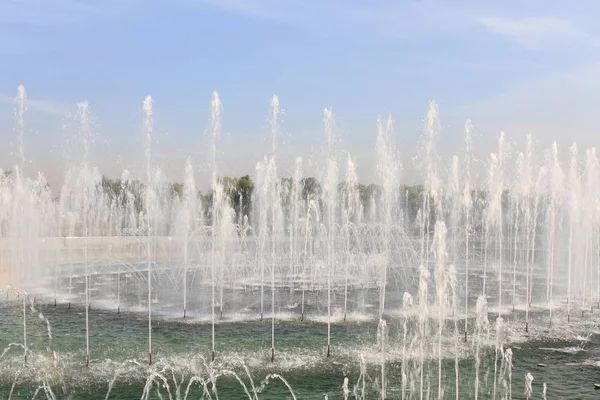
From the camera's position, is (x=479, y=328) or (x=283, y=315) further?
(x=283, y=315)

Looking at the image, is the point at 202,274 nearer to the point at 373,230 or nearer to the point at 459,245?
the point at 373,230

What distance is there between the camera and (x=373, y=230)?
45062 millimetres

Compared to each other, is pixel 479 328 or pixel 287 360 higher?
pixel 479 328

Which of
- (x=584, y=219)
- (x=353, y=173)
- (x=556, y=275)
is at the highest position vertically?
(x=353, y=173)

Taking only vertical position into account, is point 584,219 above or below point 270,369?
above

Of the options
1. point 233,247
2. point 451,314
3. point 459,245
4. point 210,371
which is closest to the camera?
point 210,371

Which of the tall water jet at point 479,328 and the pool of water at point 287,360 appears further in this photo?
the tall water jet at point 479,328

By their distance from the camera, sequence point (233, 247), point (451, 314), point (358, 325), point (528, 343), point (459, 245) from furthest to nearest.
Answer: point (459, 245) < point (233, 247) < point (451, 314) < point (358, 325) < point (528, 343)

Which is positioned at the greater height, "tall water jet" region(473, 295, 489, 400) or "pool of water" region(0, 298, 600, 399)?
"tall water jet" region(473, 295, 489, 400)

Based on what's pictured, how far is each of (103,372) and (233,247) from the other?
26427 mm

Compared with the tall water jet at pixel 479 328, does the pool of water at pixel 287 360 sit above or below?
below

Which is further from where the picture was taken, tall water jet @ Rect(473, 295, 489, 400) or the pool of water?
tall water jet @ Rect(473, 295, 489, 400)

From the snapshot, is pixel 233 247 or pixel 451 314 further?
pixel 233 247

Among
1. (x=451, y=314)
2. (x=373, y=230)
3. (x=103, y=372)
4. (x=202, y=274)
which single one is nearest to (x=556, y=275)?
(x=373, y=230)
